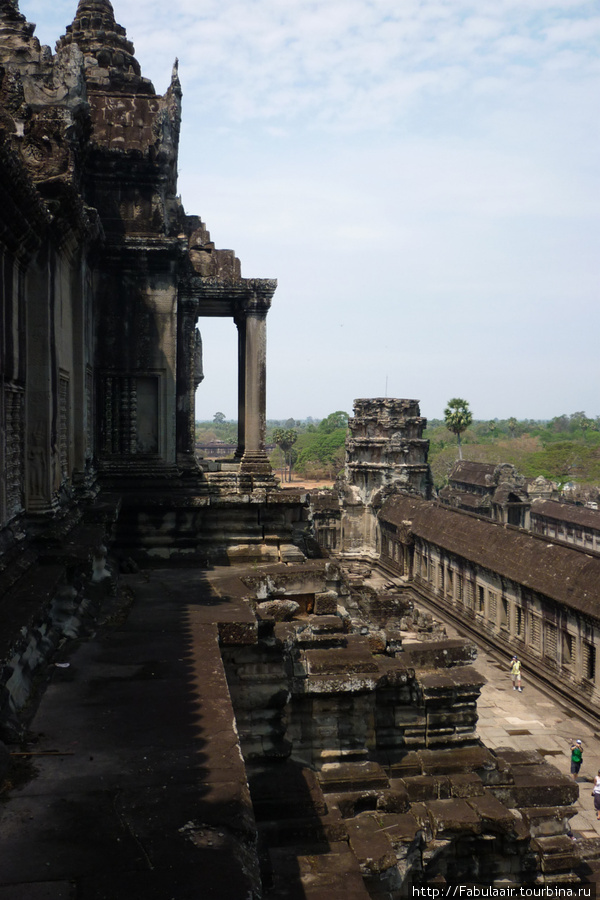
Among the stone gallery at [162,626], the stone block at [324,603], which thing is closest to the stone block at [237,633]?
the stone gallery at [162,626]

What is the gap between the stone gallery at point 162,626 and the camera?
15.0ft

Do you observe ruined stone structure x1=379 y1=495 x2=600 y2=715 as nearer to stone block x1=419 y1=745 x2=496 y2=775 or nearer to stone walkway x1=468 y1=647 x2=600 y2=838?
stone walkway x1=468 y1=647 x2=600 y2=838

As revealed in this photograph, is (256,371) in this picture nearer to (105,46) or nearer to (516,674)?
Result: (105,46)

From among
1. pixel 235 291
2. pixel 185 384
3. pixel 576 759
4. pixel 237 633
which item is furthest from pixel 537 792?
pixel 235 291

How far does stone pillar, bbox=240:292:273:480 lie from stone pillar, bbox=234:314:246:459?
0.25m

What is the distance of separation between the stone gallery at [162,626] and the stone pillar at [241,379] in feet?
0.29

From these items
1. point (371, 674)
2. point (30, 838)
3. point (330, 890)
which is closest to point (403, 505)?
point (371, 674)

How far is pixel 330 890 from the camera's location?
22.0ft

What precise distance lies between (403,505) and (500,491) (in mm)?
9038

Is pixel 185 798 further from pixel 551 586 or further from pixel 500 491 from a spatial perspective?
pixel 500 491

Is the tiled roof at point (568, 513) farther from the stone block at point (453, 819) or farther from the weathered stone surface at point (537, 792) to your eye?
the stone block at point (453, 819)

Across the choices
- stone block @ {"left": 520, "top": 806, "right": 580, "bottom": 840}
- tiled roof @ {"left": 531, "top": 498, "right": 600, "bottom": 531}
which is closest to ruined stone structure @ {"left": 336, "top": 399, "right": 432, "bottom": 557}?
tiled roof @ {"left": 531, "top": 498, "right": 600, "bottom": 531}

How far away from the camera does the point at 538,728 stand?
66.0 feet

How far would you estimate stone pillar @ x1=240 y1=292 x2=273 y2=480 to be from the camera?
1480 cm
